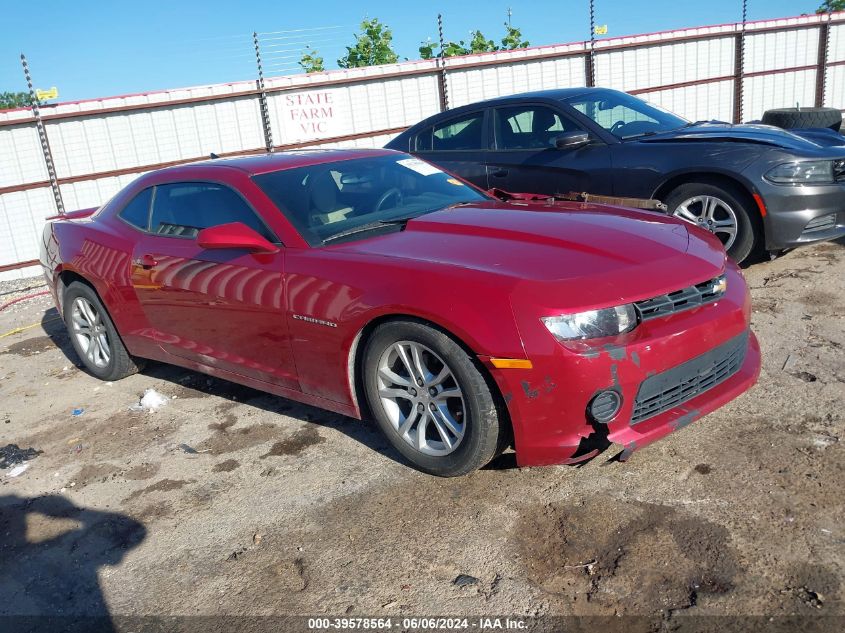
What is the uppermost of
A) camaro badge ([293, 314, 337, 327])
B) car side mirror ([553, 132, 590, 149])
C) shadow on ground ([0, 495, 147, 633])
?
car side mirror ([553, 132, 590, 149])

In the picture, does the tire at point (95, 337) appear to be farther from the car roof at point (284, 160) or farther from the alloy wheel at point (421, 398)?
the alloy wheel at point (421, 398)

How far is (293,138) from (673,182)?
7936 mm

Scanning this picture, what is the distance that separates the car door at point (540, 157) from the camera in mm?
6137

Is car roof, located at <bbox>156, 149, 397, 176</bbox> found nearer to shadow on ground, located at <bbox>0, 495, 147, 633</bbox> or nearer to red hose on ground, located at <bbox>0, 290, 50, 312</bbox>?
shadow on ground, located at <bbox>0, 495, 147, 633</bbox>

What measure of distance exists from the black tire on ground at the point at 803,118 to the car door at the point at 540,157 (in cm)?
624

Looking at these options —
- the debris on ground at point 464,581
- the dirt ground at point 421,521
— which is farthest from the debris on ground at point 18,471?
the debris on ground at point 464,581

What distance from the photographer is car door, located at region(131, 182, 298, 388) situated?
3.69m

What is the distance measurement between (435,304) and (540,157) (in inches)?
151

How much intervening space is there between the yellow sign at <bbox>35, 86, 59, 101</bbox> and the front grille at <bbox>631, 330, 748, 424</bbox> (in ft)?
32.9

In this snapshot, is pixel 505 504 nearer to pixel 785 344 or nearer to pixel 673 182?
pixel 785 344

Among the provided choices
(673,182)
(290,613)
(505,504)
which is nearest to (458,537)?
(505,504)

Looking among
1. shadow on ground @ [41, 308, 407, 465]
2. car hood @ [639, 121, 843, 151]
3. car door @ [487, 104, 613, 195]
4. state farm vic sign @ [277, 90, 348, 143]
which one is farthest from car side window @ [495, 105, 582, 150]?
state farm vic sign @ [277, 90, 348, 143]

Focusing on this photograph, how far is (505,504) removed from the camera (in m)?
3.04

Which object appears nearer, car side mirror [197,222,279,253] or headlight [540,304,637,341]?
headlight [540,304,637,341]
